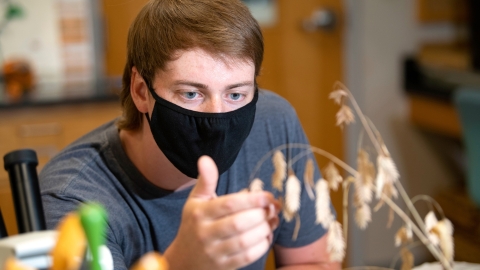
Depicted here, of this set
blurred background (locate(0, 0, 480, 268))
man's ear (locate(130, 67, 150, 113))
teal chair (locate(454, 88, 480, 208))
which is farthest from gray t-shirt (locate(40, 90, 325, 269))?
blurred background (locate(0, 0, 480, 268))

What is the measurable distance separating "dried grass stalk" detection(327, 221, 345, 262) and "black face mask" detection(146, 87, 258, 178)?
1.16 feet

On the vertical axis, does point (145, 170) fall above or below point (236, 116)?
below

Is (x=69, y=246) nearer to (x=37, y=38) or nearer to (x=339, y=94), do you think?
(x=339, y=94)

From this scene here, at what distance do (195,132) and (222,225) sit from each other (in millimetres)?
427

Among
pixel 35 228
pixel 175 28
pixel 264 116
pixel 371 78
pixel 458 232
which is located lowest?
pixel 458 232

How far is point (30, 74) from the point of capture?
2.60 m

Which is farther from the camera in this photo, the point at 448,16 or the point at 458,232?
the point at 448,16

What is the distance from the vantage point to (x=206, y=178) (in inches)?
24.5

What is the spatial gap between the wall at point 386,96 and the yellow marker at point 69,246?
8.05ft

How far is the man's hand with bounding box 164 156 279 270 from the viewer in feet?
1.96

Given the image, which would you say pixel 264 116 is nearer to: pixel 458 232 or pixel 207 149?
pixel 207 149

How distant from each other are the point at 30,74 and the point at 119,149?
1601mm

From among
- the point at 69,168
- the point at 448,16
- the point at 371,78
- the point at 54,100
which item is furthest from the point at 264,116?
the point at 448,16

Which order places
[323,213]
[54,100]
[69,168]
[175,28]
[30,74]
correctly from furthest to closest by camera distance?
[30,74] < [54,100] < [69,168] < [175,28] < [323,213]
